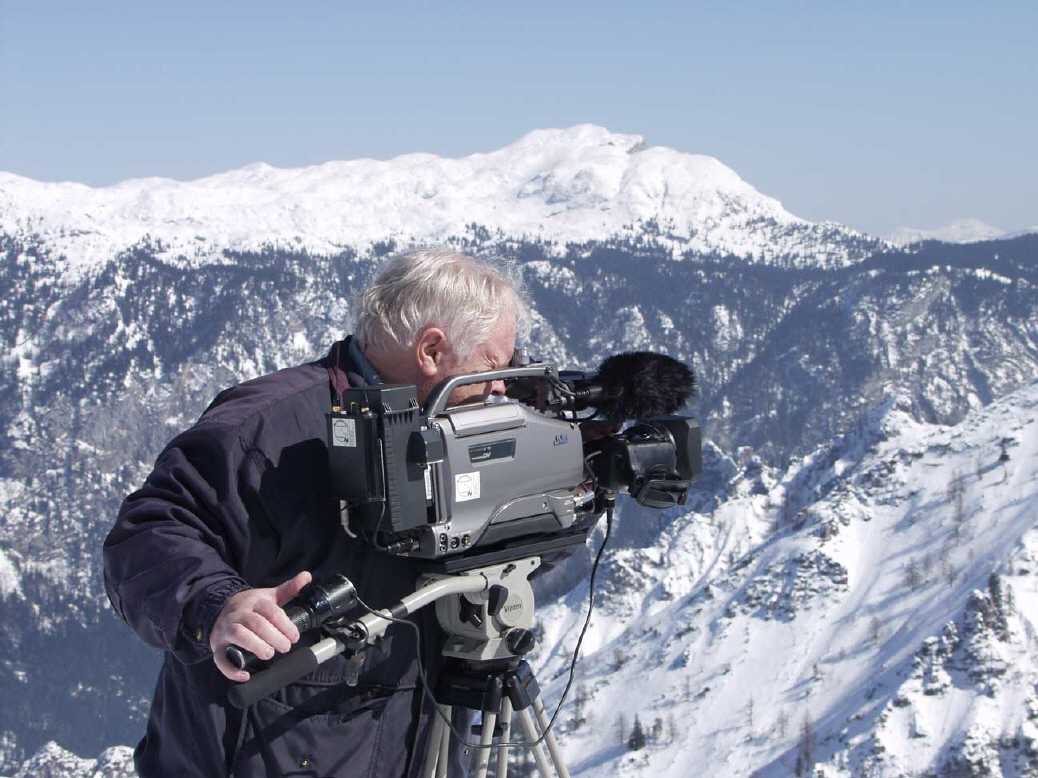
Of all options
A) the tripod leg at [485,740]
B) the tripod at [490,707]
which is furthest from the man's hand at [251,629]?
the tripod leg at [485,740]

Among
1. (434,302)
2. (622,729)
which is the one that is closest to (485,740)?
(434,302)

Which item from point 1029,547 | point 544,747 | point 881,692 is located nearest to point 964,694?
point 881,692

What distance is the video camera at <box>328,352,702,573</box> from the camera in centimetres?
451

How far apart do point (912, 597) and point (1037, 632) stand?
2507 centimetres

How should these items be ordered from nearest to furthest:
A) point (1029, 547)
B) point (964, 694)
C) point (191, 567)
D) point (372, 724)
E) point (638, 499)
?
point (191, 567) → point (372, 724) → point (638, 499) → point (964, 694) → point (1029, 547)

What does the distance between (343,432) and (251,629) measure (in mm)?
1024

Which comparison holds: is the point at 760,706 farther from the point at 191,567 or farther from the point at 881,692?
the point at 191,567

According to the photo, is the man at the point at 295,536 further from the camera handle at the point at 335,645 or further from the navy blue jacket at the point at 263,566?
the camera handle at the point at 335,645

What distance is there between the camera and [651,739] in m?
183

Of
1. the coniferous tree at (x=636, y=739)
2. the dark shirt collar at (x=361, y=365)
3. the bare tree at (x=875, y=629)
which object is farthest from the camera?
the bare tree at (x=875, y=629)

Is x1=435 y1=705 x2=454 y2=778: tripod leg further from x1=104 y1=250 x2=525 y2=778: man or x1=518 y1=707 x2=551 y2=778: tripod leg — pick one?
x1=518 y1=707 x2=551 y2=778: tripod leg

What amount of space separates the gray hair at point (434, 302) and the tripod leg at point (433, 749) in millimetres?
1901

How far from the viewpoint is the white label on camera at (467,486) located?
15.5ft

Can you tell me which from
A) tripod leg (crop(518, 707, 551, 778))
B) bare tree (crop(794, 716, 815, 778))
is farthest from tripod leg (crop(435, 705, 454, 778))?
bare tree (crop(794, 716, 815, 778))
